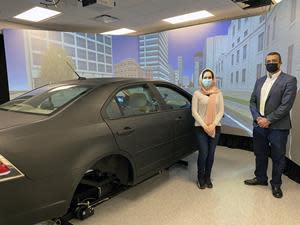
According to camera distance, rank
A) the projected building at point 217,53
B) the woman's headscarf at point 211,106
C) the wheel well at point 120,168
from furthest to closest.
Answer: the projected building at point 217,53, the woman's headscarf at point 211,106, the wheel well at point 120,168

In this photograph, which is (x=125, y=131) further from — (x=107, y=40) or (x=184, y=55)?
(x=107, y=40)

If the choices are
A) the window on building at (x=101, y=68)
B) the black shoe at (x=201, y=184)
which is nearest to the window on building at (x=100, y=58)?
the window on building at (x=101, y=68)

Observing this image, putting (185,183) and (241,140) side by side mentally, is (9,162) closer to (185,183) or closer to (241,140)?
(185,183)

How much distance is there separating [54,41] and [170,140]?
12.6 ft

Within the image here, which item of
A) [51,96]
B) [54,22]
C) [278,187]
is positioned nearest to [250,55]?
[278,187]

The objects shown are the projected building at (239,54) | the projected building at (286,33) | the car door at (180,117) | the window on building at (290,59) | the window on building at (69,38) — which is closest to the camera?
the car door at (180,117)

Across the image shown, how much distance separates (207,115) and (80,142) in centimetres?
150

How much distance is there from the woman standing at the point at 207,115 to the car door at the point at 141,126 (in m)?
0.36

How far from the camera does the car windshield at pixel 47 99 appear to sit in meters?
2.05

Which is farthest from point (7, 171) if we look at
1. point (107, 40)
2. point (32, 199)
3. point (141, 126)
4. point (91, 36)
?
point (107, 40)

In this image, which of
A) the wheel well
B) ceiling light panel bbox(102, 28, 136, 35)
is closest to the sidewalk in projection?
ceiling light panel bbox(102, 28, 136, 35)

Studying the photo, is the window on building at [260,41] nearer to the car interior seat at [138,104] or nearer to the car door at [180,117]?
the car door at [180,117]

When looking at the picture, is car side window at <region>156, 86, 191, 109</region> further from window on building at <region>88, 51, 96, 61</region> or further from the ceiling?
window on building at <region>88, 51, 96, 61</region>

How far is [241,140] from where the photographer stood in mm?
4328
